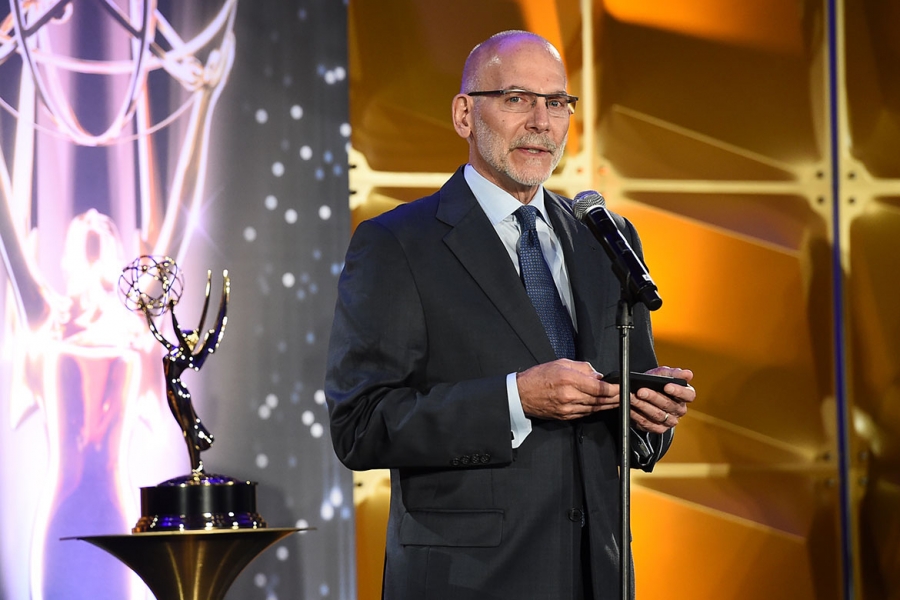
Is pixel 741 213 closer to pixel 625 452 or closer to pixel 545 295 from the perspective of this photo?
pixel 545 295

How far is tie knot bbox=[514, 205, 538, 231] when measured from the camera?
217 centimetres

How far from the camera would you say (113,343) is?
3.62m

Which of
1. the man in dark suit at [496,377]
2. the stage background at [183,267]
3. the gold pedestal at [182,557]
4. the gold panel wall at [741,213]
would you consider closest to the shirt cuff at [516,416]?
the man in dark suit at [496,377]

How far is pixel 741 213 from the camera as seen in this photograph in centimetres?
414

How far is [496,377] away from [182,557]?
153cm

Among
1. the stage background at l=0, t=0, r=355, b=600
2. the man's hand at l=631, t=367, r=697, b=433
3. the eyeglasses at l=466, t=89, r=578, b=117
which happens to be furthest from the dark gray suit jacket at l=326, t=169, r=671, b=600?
the stage background at l=0, t=0, r=355, b=600

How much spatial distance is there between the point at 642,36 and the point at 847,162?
97cm

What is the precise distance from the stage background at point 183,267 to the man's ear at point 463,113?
1581 mm

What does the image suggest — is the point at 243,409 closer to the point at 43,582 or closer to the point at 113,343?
the point at 113,343

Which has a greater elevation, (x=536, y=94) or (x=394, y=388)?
(x=536, y=94)

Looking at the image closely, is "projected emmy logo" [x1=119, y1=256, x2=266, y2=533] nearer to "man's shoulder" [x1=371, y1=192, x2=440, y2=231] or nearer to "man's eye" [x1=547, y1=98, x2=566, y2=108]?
"man's shoulder" [x1=371, y1=192, x2=440, y2=231]

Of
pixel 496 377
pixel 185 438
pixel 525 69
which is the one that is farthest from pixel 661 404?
pixel 185 438

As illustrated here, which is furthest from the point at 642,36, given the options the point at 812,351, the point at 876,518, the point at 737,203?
the point at 876,518

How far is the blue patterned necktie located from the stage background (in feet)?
5.92
